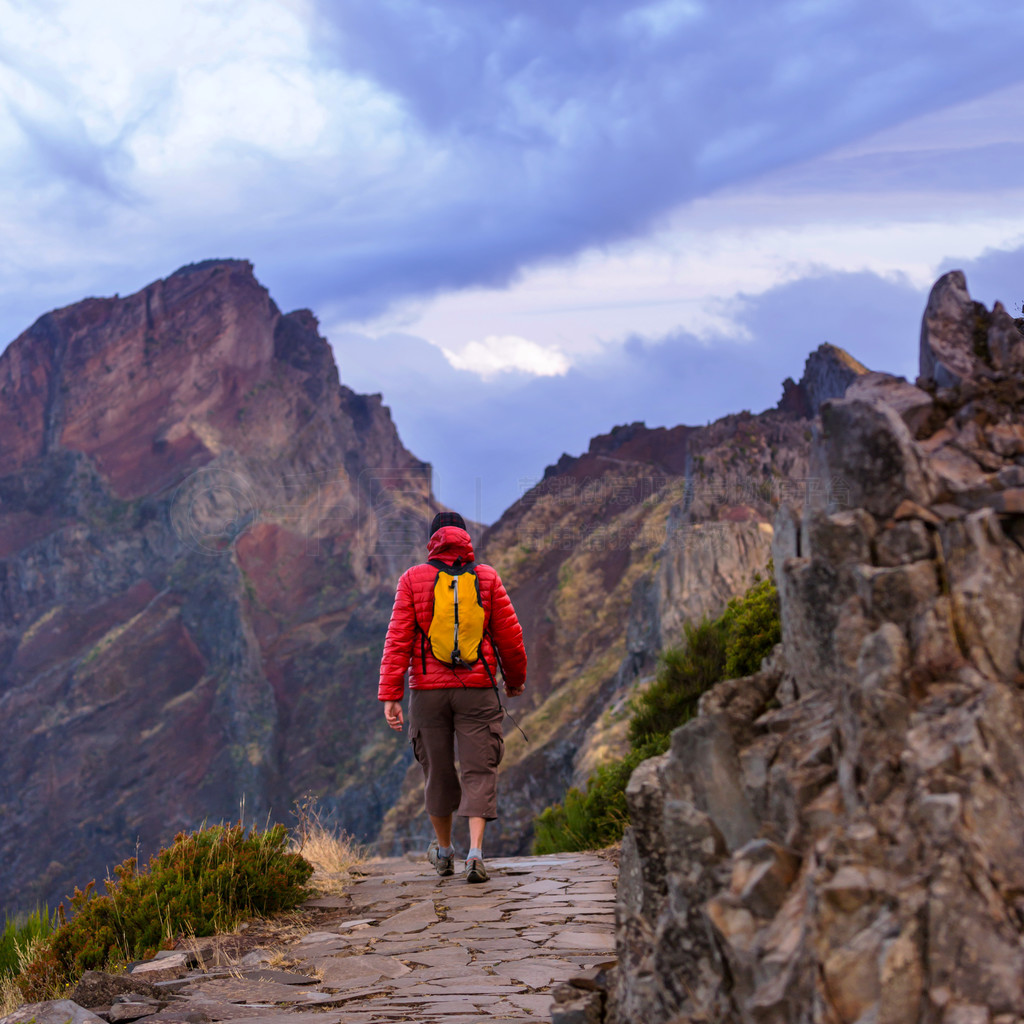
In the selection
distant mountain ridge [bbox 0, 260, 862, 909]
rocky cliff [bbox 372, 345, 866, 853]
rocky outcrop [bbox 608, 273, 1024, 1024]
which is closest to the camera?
rocky outcrop [bbox 608, 273, 1024, 1024]

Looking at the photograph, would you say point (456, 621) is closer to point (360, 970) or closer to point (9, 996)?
point (360, 970)

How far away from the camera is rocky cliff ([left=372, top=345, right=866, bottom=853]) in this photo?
2494cm

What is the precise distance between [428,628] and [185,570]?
3761 inches

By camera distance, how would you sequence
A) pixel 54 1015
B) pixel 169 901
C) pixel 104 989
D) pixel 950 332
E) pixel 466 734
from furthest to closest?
pixel 466 734, pixel 169 901, pixel 104 989, pixel 54 1015, pixel 950 332

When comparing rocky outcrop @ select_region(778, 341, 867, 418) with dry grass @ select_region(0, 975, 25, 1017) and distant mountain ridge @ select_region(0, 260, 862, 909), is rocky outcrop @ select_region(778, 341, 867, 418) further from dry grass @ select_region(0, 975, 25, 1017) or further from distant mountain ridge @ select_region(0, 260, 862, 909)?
dry grass @ select_region(0, 975, 25, 1017)

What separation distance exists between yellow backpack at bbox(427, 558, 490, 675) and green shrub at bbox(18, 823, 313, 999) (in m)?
1.86

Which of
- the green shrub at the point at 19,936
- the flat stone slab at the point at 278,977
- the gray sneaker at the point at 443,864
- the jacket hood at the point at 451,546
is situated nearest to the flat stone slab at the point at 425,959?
the flat stone slab at the point at 278,977

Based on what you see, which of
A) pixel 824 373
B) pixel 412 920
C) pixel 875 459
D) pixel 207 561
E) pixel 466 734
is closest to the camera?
pixel 875 459

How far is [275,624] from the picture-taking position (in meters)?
100

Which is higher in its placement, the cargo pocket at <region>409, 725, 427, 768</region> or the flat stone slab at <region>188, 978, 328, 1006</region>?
the cargo pocket at <region>409, 725, 427, 768</region>

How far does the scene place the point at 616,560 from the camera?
42125 mm

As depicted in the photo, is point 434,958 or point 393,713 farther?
point 393,713

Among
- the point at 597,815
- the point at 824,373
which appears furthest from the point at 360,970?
the point at 824,373

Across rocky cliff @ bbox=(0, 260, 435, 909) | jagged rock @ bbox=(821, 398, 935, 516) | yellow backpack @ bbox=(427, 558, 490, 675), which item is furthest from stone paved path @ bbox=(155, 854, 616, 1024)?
rocky cliff @ bbox=(0, 260, 435, 909)
